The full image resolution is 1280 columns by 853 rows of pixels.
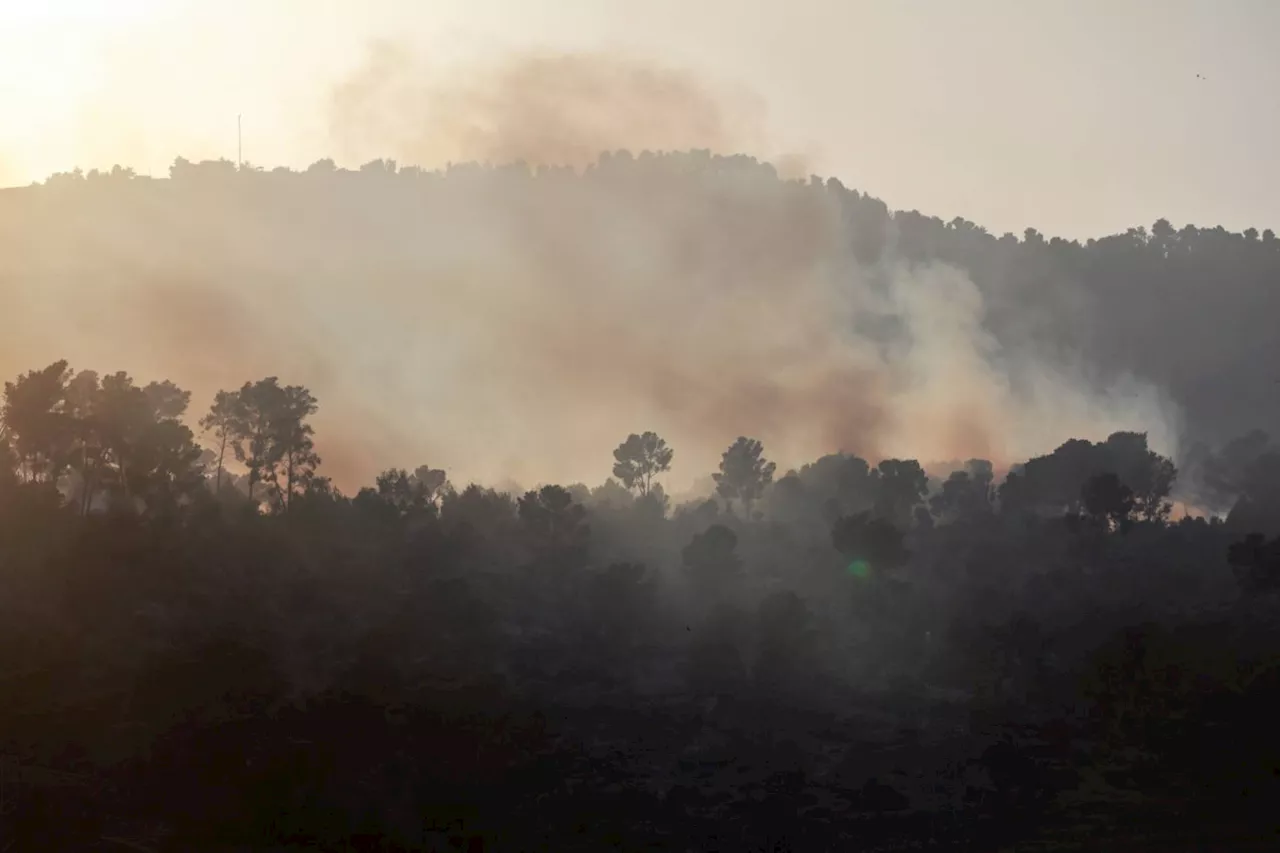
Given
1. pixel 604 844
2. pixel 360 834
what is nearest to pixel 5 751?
pixel 360 834

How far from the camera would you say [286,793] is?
19700 cm

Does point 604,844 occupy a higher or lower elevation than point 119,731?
lower

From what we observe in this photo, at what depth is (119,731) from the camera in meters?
196

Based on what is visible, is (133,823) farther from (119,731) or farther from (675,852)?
(675,852)

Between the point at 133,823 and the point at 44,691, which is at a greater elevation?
the point at 44,691

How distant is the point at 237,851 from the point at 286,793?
564 inches

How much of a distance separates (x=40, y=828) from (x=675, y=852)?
8071 cm

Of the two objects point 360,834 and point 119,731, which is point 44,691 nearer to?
point 119,731

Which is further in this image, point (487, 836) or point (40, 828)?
point (487, 836)

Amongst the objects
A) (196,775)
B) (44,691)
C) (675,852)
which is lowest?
(675,852)

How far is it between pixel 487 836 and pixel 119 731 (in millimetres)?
51183

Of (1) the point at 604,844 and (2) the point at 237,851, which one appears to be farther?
(1) the point at 604,844

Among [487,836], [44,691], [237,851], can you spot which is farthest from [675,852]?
[44,691]

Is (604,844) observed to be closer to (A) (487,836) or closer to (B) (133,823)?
(A) (487,836)
